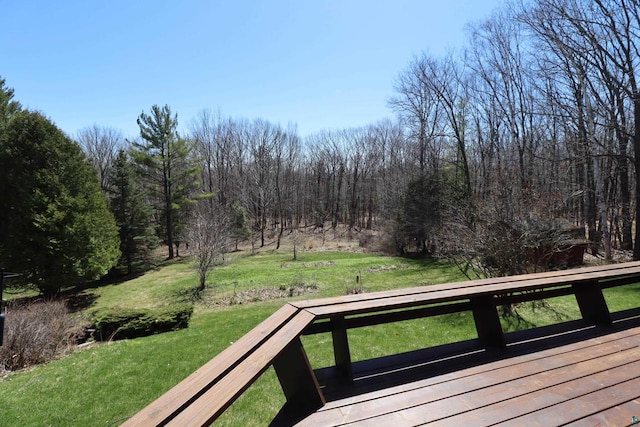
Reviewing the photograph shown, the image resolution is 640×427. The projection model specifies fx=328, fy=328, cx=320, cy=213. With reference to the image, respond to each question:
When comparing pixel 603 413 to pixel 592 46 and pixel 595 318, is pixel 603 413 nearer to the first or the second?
pixel 595 318

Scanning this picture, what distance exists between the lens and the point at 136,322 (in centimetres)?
854

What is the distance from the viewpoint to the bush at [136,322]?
8.38m

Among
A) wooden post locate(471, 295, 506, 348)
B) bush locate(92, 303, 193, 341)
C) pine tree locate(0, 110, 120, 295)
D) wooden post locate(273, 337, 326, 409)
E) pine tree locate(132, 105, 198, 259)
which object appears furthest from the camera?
pine tree locate(132, 105, 198, 259)

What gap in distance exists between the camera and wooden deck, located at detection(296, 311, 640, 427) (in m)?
2.03

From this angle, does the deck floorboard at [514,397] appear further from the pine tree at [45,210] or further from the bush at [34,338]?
the pine tree at [45,210]

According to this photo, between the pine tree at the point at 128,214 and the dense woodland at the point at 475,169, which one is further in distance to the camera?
the pine tree at the point at 128,214

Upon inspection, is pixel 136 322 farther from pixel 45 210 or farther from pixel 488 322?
pixel 488 322

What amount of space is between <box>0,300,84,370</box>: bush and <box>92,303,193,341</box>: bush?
543 millimetres

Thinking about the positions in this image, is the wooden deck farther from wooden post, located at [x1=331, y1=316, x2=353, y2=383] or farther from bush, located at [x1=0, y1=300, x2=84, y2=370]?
bush, located at [x1=0, y1=300, x2=84, y2=370]

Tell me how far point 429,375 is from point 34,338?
8.25 metres

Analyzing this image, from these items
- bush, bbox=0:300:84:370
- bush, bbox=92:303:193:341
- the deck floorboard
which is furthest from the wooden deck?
bush, bbox=92:303:193:341

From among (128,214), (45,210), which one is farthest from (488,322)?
(128,214)

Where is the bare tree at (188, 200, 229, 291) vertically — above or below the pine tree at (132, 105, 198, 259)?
below

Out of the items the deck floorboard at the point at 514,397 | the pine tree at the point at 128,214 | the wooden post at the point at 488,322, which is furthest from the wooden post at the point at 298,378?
the pine tree at the point at 128,214
